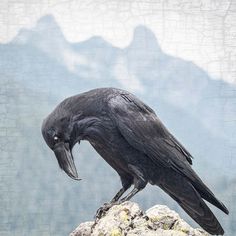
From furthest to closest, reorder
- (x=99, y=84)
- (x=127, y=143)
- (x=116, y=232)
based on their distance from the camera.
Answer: (x=99, y=84), (x=127, y=143), (x=116, y=232)

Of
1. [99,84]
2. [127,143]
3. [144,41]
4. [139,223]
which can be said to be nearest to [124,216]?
[139,223]

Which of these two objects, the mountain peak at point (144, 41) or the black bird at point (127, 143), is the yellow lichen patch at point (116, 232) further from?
the mountain peak at point (144, 41)

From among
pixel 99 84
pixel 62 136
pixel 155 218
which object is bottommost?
pixel 99 84

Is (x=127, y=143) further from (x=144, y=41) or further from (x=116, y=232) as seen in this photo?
(x=144, y=41)

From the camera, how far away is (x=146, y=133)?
1867 mm

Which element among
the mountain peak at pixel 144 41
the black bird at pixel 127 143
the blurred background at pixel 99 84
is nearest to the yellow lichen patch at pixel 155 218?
the black bird at pixel 127 143

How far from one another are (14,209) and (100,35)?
2.64 feet

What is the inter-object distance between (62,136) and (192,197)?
40cm

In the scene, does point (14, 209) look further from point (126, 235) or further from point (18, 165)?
point (126, 235)

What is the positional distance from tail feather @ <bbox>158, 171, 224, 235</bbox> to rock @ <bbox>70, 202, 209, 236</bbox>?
15 centimetres

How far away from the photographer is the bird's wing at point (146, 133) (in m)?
1.83

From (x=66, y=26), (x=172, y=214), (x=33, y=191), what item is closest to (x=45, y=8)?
(x=66, y=26)

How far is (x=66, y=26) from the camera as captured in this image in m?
A: 2.78

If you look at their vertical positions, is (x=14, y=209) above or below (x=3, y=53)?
below
